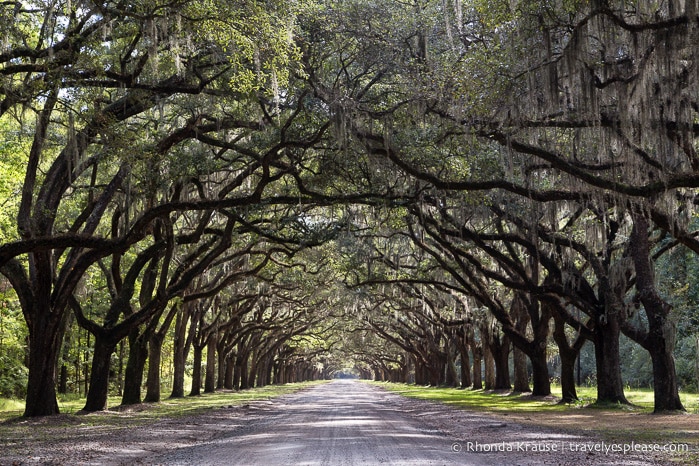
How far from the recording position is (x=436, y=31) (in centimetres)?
1369

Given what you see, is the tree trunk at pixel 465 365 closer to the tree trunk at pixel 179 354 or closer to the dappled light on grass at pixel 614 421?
the tree trunk at pixel 179 354

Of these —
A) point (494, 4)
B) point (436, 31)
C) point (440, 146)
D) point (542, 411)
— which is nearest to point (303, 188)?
point (440, 146)

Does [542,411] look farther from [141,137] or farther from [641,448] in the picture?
[141,137]

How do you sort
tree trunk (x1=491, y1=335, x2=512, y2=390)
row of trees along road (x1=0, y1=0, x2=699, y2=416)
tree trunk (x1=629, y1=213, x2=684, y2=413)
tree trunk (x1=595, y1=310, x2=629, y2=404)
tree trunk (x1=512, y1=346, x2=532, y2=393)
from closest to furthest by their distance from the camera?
row of trees along road (x1=0, y1=0, x2=699, y2=416) < tree trunk (x1=629, y1=213, x2=684, y2=413) < tree trunk (x1=595, y1=310, x2=629, y2=404) < tree trunk (x1=512, y1=346, x2=532, y2=393) < tree trunk (x1=491, y1=335, x2=512, y2=390)

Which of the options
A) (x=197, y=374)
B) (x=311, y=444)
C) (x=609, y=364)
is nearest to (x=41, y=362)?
(x=311, y=444)

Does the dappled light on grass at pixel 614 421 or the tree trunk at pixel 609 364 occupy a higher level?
the tree trunk at pixel 609 364

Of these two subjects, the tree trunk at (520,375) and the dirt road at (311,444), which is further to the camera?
the tree trunk at (520,375)

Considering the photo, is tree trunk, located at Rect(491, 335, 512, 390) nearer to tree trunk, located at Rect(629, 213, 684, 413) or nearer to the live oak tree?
tree trunk, located at Rect(629, 213, 684, 413)

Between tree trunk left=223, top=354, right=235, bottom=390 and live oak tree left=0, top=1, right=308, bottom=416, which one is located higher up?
live oak tree left=0, top=1, right=308, bottom=416

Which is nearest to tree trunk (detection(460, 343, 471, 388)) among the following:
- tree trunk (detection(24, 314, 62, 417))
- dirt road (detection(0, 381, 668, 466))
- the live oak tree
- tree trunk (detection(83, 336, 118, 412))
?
dirt road (detection(0, 381, 668, 466))

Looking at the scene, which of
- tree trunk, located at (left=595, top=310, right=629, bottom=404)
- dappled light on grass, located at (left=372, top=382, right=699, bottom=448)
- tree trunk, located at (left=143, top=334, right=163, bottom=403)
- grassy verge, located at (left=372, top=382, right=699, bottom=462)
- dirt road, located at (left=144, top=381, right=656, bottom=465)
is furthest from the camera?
tree trunk, located at (left=143, top=334, right=163, bottom=403)

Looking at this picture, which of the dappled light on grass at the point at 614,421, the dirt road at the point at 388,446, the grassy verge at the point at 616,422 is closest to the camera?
the dirt road at the point at 388,446

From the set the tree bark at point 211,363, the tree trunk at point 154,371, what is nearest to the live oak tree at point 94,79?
the tree trunk at point 154,371

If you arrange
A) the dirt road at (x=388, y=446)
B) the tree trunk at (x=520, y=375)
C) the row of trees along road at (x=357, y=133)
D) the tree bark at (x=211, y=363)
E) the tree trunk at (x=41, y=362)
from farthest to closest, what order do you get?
the tree bark at (x=211, y=363) → the tree trunk at (x=520, y=375) → the tree trunk at (x=41, y=362) → the row of trees along road at (x=357, y=133) → the dirt road at (x=388, y=446)
